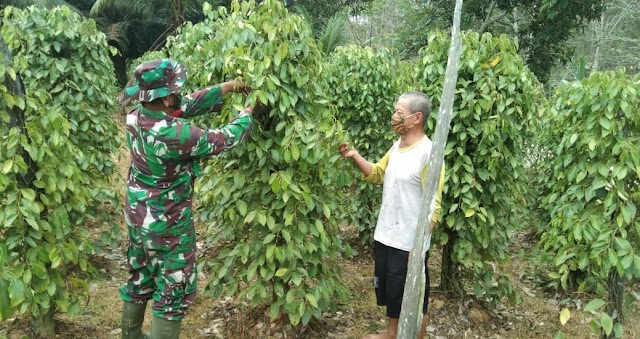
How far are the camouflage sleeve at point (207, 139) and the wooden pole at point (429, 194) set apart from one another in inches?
38.1

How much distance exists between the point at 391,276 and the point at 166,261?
52.1 inches

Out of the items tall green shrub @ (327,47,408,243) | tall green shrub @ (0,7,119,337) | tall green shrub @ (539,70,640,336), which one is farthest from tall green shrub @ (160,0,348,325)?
tall green shrub @ (327,47,408,243)

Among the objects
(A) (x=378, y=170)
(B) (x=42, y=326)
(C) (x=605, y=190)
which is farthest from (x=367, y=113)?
(B) (x=42, y=326)

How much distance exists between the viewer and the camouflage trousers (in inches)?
96.4

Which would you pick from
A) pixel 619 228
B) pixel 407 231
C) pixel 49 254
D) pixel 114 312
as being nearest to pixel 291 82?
pixel 407 231

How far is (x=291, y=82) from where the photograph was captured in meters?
2.78

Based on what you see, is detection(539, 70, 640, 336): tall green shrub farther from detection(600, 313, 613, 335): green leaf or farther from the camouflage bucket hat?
the camouflage bucket hat

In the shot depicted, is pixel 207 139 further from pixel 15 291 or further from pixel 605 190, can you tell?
pixel 605 190

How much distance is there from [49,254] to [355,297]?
97.0 inches

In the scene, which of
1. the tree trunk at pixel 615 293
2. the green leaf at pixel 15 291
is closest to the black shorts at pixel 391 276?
the tree trunk at pixel 615 293

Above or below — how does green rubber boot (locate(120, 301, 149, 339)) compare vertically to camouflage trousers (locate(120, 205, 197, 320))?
below

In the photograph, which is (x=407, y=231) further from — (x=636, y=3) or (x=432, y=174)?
(x=636, y=3)

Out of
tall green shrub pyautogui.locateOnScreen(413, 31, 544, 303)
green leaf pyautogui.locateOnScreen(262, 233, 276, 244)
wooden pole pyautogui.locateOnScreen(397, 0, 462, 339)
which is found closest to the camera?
wooden pole pyautogui.locateOnScreen(397, 0, 462, 339)

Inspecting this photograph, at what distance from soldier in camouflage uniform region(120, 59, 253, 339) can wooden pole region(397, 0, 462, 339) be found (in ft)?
3.22
